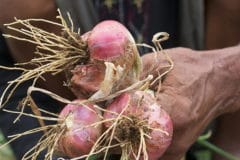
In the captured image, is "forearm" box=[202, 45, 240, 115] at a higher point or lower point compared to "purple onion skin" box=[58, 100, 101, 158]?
lower

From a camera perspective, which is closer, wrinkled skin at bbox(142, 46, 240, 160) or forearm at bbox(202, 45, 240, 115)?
wrinkled skin at bbox(142, 46, 240, 160)

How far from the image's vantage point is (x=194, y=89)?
3.50 ft

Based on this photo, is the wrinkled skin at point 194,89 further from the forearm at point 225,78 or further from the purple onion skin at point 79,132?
the purple onion skin at point 79,132

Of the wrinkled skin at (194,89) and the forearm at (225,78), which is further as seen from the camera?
the forearm at (225,78)

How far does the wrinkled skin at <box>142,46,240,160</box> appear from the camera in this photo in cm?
102

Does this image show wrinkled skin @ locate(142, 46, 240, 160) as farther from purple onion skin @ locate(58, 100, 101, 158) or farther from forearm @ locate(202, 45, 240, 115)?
purple onion skin @ locate(58, 100, 101, 158)

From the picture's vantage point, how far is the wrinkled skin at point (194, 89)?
1021mm

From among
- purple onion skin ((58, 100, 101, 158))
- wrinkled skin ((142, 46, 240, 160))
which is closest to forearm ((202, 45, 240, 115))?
wrinkled skin ((142, 46, 240, 160))

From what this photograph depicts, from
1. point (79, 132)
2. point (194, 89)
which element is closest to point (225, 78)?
point (194, 89)

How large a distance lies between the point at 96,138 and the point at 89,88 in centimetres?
9

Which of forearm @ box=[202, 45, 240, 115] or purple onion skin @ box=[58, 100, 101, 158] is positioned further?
forearm @ box=[202, 45, 240, 115]

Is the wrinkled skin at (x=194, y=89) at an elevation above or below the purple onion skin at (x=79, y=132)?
below

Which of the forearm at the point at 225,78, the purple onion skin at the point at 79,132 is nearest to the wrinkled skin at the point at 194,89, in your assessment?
the forearm at the point at 225,78

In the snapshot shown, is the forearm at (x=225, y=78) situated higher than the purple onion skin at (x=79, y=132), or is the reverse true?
the purple onion skin at (x=79, y=132)
